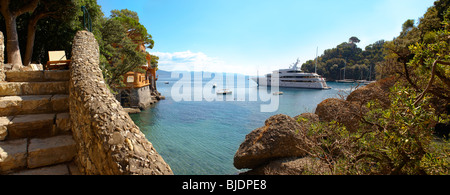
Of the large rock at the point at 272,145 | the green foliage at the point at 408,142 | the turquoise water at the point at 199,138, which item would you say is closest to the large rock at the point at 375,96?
the turquoise water at the point at 199,138

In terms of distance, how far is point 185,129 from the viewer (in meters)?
19.5

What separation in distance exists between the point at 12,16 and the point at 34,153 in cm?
1013

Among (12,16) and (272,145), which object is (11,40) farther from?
(272,145)

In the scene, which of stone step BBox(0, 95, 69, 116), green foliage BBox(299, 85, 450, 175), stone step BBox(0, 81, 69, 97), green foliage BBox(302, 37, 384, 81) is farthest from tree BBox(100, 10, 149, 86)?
green foliage BBox(302, 37, 384, 81)

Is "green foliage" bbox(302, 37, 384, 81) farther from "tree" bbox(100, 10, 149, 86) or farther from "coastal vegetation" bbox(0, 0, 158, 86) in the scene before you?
"coastal vegetation" bbox(0, 0, 158, 86)

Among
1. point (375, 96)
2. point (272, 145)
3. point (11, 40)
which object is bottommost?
point (272, 145)

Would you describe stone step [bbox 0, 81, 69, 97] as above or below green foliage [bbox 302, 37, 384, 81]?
below

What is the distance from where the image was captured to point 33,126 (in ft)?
10.4

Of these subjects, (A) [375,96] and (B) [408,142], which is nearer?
(B) [408,142]

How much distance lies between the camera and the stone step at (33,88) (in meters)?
3.82

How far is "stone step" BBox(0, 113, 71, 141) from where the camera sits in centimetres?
303

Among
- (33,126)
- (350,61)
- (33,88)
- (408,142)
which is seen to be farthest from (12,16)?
(350,61)

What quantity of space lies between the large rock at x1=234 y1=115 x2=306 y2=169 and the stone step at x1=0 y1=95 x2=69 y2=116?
21.1ft
